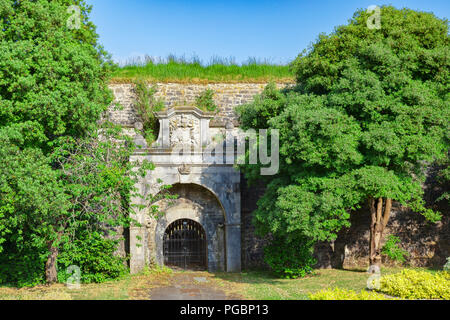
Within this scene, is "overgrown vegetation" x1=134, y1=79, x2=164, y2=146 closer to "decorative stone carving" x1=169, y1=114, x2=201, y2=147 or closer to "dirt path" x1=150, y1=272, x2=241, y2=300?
"decorative stone carving" x1=169, y1=114, x2=201, y2=147

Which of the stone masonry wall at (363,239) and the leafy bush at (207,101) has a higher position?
the leafy bush at (207,101)

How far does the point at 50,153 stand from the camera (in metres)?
12.3

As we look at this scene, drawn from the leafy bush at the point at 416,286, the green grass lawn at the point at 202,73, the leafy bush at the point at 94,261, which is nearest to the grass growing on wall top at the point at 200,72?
the green grass lawn at the point at 202,73

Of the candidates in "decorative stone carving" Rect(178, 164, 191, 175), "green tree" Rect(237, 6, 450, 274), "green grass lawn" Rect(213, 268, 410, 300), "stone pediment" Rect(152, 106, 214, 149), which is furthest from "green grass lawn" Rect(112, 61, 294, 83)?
"green grass lawn" Rect(213, 268, 410, 300)

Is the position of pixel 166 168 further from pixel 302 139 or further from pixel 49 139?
pixel 302 139

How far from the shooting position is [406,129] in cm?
1155

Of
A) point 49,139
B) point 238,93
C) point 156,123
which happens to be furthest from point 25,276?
point 238,93

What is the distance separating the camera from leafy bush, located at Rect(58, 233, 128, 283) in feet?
43.4

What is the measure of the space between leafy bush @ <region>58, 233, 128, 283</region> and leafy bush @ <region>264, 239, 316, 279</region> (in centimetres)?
439

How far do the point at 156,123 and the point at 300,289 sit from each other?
26.4 ft

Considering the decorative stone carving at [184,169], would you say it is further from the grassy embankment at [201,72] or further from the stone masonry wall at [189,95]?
the grassy embankment at [201,72]

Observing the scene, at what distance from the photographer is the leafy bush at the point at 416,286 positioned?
10016mm

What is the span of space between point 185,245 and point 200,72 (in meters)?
7.20

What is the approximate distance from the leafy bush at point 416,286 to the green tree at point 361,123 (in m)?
1.82
